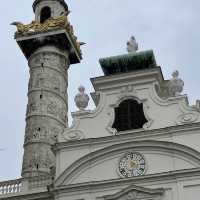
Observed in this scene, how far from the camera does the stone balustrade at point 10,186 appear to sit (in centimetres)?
2186

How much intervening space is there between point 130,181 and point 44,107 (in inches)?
373

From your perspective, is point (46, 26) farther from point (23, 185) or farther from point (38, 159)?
point (23, 185)

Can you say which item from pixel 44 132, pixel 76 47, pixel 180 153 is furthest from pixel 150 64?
pixel 76 47

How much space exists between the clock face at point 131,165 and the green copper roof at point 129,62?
387 centimetres

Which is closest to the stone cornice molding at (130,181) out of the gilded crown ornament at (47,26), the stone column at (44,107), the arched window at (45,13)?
the stone column at (44,107)

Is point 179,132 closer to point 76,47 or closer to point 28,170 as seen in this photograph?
point 28,170

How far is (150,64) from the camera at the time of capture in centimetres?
2230

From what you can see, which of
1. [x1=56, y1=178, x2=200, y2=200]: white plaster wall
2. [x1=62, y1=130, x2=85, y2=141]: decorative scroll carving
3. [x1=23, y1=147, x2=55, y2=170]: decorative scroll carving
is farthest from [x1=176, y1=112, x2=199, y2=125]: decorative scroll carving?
[x1=23, y1=147, x2=55, y2=170]: decorative scroll carving

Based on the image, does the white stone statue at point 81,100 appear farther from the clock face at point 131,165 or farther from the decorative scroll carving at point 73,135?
the clock face at point 131,165

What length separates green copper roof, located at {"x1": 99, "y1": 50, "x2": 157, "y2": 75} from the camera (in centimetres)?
2234

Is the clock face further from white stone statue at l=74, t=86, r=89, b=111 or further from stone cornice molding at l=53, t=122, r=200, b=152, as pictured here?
white stone statue at l=74, t=86, r=89, b=111

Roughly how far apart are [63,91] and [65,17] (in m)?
4.50

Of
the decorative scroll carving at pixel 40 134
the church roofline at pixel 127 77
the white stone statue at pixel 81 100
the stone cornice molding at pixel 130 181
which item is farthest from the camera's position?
the decorative scroll carving at pixel 40 134

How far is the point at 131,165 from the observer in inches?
773
